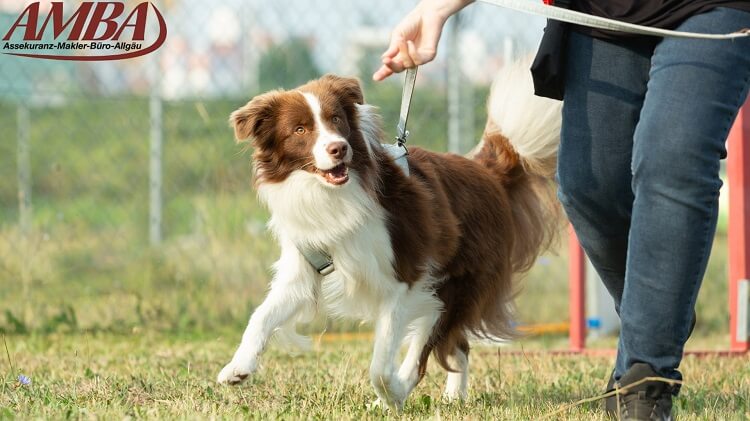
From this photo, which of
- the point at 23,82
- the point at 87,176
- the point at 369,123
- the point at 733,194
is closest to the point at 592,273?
the point at 733,194

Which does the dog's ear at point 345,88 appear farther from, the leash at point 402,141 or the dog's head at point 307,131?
the leash at point 402,141

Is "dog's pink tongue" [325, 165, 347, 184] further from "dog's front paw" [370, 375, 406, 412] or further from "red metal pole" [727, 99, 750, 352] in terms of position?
"red metal pole" [727, 99, 750, 352]

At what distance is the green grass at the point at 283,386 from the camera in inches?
123

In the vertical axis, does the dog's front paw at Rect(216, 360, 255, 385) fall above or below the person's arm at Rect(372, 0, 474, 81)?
below

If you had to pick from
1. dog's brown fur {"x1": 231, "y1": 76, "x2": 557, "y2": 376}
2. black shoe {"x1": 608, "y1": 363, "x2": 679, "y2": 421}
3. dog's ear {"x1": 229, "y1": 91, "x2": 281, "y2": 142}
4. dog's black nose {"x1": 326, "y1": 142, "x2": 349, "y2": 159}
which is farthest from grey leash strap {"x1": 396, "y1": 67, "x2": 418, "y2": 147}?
black shoe {"x1": 608, "y1": 363, "x2": 679, "y2": 421}

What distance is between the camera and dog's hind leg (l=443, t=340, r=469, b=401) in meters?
3.90

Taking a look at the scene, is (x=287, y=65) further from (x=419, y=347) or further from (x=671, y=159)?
(x=671, y=159)

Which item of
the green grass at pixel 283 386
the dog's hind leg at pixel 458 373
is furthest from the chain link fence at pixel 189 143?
the dog's hind leg at pixel 458 373

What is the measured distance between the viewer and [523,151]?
4.29 m

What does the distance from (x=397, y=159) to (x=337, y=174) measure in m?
0.25

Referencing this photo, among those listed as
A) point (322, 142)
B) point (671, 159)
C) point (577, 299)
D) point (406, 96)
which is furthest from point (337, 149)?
point (577, 299)

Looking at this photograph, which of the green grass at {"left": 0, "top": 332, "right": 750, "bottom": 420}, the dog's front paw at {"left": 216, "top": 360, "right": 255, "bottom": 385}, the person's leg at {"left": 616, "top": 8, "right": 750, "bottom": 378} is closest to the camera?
the person's leg at {"left": 616, "top": 8, "right": 750, "bottom": 378}

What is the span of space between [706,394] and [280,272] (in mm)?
1612

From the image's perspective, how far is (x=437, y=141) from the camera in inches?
286
